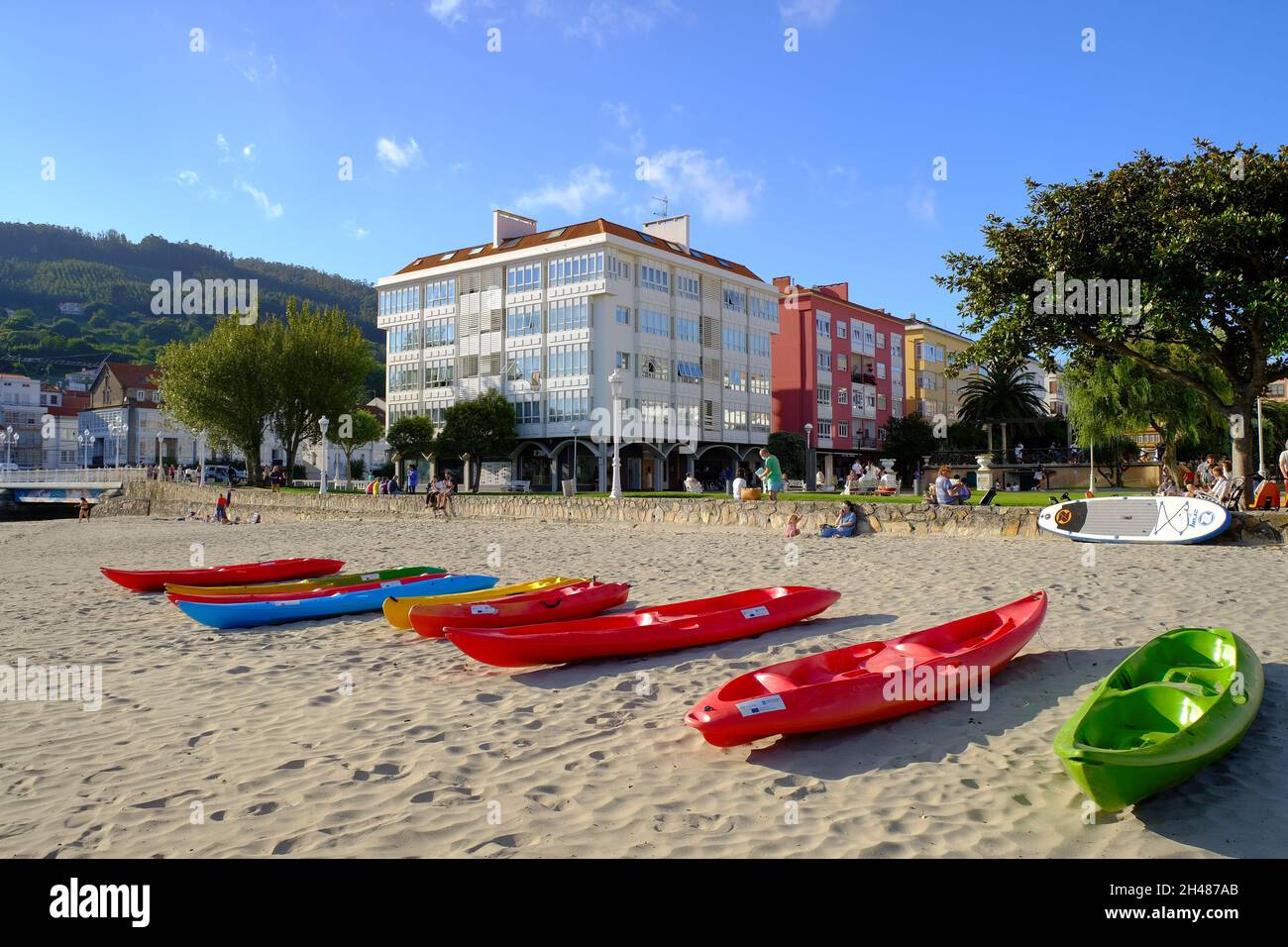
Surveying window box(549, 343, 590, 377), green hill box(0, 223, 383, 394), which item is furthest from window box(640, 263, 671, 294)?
green hill box(0, 223, 383, 394)

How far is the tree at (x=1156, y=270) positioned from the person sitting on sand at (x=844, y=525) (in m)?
5.40

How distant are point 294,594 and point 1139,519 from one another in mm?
15408

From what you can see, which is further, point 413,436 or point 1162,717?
point 413,436

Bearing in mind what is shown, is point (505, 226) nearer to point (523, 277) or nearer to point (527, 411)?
point (523, 277)

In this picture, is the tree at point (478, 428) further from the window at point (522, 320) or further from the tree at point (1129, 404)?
the tree at point (1129, 404)

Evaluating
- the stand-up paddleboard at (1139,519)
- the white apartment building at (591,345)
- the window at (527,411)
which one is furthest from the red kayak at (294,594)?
the window at (527,411)

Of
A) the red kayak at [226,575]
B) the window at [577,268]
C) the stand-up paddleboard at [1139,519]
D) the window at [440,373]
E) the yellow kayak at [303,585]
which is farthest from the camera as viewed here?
the window at [440,373]

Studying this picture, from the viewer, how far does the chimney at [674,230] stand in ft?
178

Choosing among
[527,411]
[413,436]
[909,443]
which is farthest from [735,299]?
[413,436]

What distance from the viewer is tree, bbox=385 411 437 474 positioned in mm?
48469

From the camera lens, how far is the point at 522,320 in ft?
165

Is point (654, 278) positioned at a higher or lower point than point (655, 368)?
higher

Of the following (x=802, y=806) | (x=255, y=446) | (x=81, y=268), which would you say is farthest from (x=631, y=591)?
(x=81, y=268)
